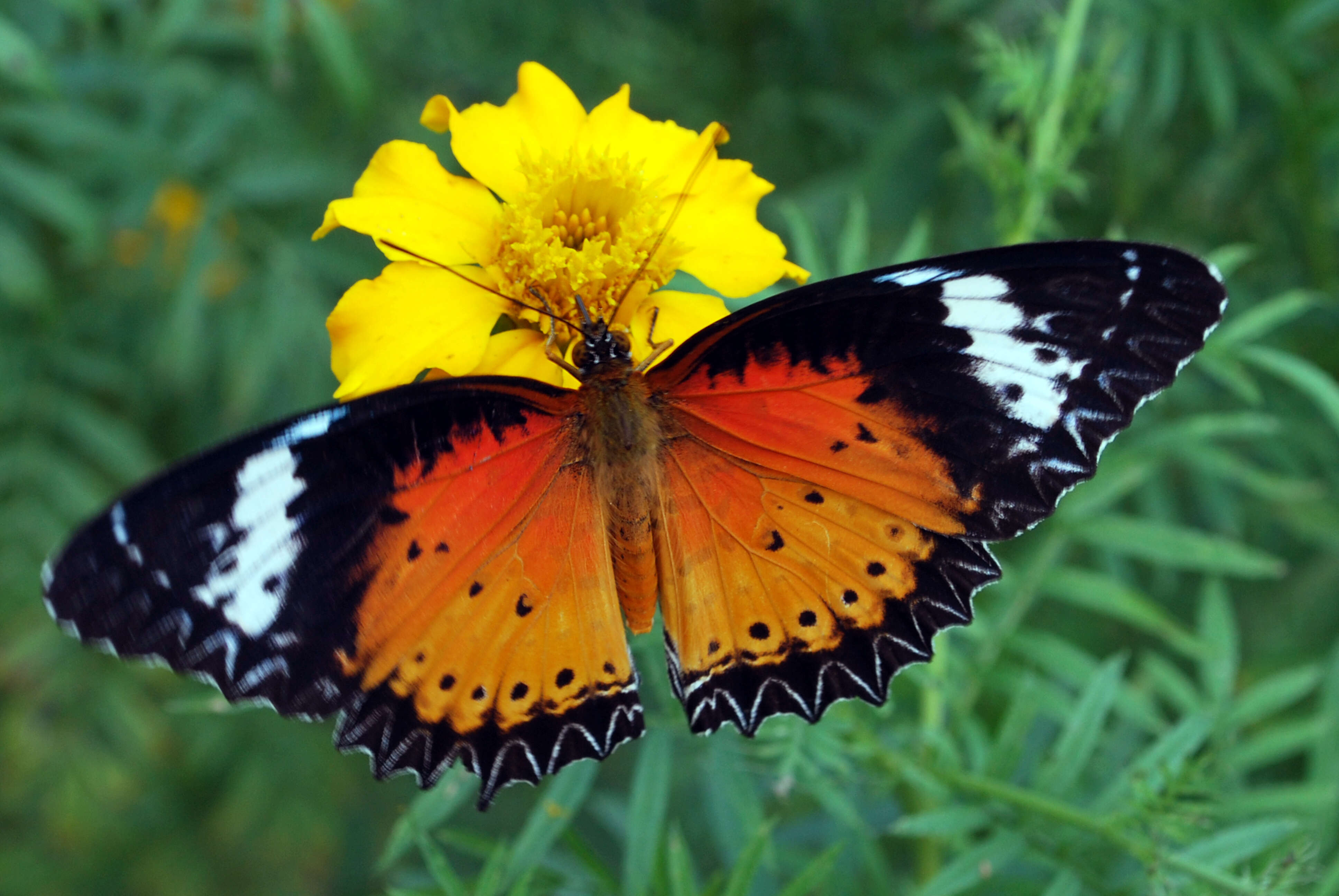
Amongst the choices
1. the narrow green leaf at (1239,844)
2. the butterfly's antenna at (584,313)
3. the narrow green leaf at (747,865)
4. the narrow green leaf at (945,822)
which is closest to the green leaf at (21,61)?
the butterfly's antenna at (584,313)

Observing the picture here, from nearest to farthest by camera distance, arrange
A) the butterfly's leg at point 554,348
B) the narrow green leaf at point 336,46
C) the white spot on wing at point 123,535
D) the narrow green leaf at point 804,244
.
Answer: the white spot on wing at point 123,535 → the butterfly's leg at point 554,348 → the narrow green leaf at point 804,244 → the narrow green leaf at point 336,46

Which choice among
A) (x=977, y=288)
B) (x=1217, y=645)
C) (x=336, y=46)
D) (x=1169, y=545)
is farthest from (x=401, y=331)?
(x=1217, y=645)

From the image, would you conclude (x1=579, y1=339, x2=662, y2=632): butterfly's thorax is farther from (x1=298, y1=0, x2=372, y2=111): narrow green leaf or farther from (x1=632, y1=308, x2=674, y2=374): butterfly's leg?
(x1=298, y1=0, x2=372, y2=111): narrow green leaf

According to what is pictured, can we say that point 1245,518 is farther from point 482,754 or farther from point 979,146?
point 482,754

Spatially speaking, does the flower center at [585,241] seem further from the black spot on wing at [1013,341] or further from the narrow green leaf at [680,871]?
the narrow green leaf at [680,871]

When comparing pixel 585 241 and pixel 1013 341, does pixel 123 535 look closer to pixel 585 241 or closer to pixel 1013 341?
pixel 585 241

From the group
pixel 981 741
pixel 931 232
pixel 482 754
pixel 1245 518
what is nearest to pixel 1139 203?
pixel 931 232
